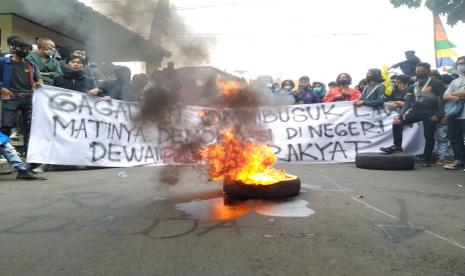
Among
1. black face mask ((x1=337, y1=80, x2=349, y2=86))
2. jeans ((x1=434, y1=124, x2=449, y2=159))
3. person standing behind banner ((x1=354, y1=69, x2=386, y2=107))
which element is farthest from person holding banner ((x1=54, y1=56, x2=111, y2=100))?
jeans ((x1=434, y1=124, x2=449, y2=159))

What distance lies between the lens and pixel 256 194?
474cm

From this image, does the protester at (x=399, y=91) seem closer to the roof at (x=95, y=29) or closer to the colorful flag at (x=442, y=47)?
the roof at (x=95, y=29)

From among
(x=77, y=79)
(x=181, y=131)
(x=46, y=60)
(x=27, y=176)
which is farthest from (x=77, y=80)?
(x=181, y=131)

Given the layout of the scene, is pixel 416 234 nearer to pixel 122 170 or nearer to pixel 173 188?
pixel 173 188

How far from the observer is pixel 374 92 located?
9594mm

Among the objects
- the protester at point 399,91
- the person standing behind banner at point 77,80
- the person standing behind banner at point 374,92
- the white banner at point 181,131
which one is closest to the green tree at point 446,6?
the protester at point 399,91

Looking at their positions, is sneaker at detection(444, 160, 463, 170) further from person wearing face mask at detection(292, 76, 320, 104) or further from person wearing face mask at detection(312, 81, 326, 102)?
person wearing face mask at detection(312, 81, 326, 102)

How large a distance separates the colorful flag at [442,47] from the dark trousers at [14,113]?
14.0 m

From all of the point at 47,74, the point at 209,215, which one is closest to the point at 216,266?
the point at 209,215

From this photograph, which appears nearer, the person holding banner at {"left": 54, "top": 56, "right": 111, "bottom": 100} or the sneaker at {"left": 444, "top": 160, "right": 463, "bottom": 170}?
the sneaker at {"left": 444, "top": 160, "right": 463, "bottom": 170}

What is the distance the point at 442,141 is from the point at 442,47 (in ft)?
26.6

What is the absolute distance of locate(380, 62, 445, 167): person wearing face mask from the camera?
8.64 metres

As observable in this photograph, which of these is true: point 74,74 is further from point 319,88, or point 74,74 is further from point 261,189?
point 319,88

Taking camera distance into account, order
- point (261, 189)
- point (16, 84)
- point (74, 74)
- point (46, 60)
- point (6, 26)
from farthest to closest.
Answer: point (6, 26) < point (74, 74) < point (46, 60) < point (16, 84) < point (261, 189)
